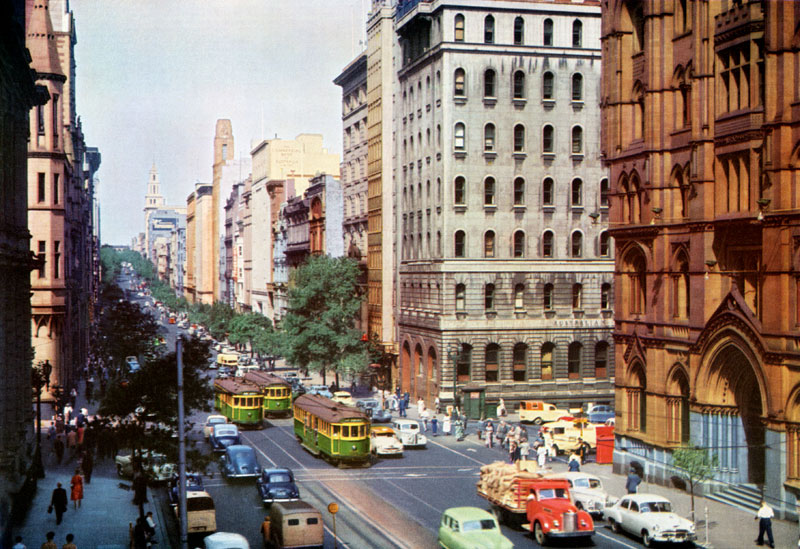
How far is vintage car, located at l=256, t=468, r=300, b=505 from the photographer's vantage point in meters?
45.1

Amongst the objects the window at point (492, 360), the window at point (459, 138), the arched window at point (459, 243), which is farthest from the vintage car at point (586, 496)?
the window at point (459, 138)

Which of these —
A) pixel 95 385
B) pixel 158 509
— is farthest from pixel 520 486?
pixel 95 385

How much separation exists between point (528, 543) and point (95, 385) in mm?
59730

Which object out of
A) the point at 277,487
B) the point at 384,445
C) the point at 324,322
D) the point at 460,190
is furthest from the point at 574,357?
the point at 277,487

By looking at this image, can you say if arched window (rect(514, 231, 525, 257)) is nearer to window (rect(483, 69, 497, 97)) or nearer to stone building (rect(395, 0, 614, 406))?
stone building (rect(395, 0, 614, 406))

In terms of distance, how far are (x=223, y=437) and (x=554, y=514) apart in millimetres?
26677

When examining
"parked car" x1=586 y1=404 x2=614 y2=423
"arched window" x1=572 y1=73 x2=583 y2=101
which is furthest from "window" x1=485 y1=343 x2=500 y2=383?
"arched window" x1=572 y1=73 x2=583 y2=101

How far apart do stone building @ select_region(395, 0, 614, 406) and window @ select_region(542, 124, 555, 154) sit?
0.09 metres

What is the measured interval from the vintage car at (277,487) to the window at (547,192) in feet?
136

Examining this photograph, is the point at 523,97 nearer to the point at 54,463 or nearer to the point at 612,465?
the point at 612,465

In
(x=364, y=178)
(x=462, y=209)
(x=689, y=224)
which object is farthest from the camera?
(x=364, y=178)

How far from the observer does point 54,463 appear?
180ft

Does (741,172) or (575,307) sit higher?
(741,172)

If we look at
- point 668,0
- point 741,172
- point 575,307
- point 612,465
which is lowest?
point 612,465
